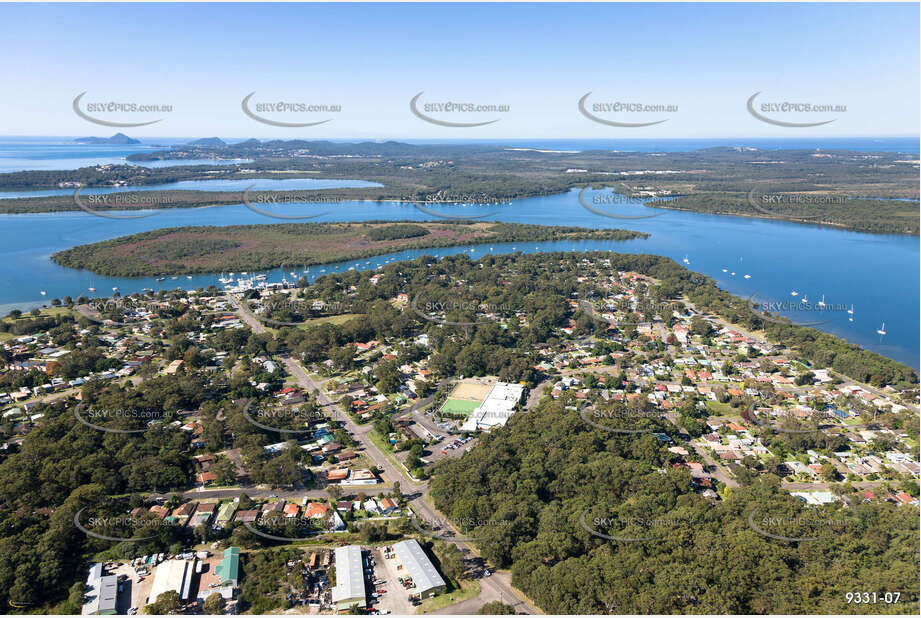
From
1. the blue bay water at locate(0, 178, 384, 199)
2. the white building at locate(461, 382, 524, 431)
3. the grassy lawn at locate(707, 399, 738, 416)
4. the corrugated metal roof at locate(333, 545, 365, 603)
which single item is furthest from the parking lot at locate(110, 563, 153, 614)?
the blue bay water at locate(0, 178, 384, 199)

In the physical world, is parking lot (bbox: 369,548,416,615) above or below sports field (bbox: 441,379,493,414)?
below

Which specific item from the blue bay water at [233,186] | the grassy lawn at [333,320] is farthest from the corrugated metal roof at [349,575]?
the blue bay water at [233,186]

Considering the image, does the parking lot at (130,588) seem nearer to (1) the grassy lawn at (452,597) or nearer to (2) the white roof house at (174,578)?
(2) the white roof house at (174,578)

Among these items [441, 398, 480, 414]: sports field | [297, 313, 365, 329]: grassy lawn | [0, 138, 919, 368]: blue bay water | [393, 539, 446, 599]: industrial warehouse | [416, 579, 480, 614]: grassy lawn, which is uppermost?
[0, 138, 919, 368]: blue bay water

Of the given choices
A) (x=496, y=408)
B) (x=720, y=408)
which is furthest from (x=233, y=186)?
(x=720, y=408)

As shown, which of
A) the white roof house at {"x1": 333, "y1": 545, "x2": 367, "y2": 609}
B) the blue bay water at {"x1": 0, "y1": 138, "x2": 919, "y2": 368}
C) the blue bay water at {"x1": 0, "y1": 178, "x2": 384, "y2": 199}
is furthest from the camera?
the blue bay water at {"x1": 0, "y1": 178, "x2": 384, "y2": 199}

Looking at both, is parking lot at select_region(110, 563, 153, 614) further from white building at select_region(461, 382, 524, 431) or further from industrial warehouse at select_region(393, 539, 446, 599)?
white building at select_region(461, 382, 524, 431)

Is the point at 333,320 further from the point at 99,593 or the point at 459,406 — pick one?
the point at 99,593

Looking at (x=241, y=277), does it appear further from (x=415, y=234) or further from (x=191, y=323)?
(x=415, y=234)

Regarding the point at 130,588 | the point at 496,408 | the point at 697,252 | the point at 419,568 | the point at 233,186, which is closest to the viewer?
the point at 130,588
